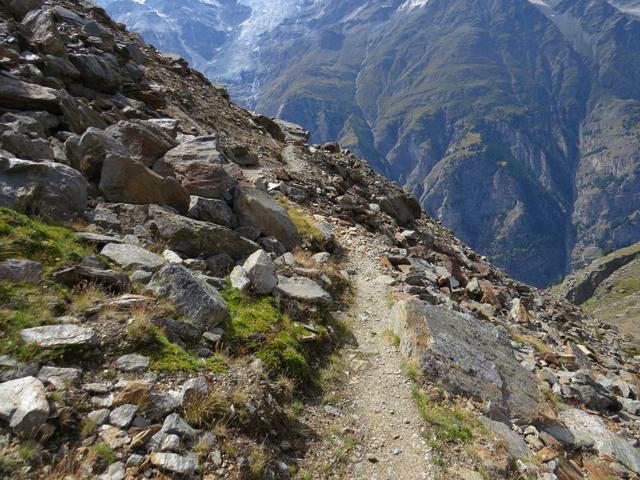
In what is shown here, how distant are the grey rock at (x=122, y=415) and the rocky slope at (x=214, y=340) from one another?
0.03 m

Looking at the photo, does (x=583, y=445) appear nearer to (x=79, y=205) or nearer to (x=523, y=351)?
(x=523, y=351)

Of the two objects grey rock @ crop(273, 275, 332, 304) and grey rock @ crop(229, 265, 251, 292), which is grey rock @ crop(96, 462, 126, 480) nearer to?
grey rock @ crop(229, 265, 251, 292)

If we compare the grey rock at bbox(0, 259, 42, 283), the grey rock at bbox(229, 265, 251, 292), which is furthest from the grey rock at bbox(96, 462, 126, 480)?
the grey rock at bbox(229, 265, 251, 292)

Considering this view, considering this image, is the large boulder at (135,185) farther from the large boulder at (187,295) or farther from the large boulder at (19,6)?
the large boulder at (19,6)

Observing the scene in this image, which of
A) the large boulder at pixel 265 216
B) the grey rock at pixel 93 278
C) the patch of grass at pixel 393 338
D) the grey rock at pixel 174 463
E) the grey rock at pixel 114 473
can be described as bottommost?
the grey rock at pixel 114 473

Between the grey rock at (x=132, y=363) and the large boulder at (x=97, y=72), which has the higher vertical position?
the large boulder at (x=97, y=72)

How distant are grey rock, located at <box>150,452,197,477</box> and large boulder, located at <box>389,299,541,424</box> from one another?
7.22m

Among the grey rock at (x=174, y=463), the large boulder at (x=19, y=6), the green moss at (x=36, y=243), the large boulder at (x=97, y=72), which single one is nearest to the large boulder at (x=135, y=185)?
the green moss at (x=36, y=243)

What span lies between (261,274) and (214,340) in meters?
3.24

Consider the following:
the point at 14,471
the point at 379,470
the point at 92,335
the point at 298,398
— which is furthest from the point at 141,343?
the point at 379,470

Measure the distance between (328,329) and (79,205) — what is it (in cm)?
783

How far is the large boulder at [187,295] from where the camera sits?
9617 millimetres

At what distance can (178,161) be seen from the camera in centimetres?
1678

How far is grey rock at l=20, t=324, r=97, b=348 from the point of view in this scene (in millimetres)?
7094
